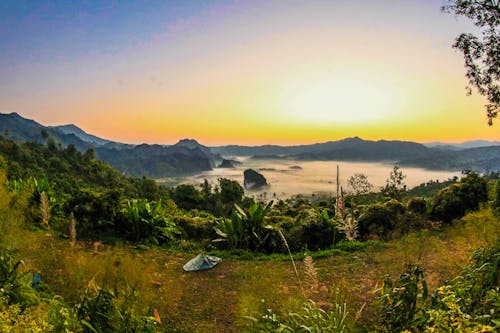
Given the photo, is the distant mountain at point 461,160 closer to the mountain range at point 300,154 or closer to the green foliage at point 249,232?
the mountain range at point 300,154

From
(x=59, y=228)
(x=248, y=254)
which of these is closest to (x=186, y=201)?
(x=59, y=228)

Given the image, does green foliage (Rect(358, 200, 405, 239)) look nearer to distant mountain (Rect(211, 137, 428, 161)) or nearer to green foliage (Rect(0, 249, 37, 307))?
green foliage (Rect(0, 249, 37, 307))

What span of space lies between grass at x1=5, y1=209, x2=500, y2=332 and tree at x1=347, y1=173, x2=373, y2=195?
5929 mm

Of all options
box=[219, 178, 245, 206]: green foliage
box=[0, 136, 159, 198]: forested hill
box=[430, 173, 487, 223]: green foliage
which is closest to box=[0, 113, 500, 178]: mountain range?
box=[0, 136, 159, 198]: forested hill

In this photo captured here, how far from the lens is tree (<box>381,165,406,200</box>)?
50.2ft

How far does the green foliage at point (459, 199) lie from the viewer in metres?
8.83

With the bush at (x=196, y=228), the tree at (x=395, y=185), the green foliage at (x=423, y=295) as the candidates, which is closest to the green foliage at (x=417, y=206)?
the bush at (x=196, y=228)

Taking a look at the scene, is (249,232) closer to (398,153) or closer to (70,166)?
(70,166)

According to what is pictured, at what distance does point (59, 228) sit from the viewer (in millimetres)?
8508

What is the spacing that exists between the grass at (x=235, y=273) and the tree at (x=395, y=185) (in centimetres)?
747

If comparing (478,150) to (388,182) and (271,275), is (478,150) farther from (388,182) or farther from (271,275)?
(271,275)

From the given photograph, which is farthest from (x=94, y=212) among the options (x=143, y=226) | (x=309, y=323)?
(x=309, y=323)

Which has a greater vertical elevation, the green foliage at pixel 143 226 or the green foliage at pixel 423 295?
the green foliage at pixel 423 295

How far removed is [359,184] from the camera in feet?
47.6
